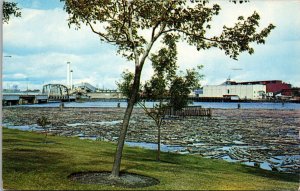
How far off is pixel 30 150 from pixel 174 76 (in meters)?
6.32

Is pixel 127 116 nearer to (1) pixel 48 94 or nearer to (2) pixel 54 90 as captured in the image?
(2) pixel 54 90

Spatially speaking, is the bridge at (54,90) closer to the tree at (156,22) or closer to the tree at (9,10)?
the tree at (9,10)

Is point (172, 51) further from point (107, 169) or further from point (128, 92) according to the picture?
point (107, 169)

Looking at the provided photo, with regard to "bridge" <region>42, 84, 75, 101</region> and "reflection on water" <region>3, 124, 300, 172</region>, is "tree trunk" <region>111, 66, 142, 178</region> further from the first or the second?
"bridge" <region>42, 84, 75, 101</region>

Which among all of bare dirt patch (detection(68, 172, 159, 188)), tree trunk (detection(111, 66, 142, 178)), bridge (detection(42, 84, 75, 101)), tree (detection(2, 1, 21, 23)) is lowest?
bare dirt patch (detection(68, 172, 159, 188))

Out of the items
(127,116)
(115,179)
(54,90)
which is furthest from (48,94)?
(127,116)

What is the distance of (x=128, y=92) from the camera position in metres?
16.9

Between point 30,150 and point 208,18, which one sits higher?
point 208,18

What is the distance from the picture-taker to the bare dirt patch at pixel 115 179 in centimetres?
1050

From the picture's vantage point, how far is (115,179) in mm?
10914

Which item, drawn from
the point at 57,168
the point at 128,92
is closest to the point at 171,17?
the point at 57,168

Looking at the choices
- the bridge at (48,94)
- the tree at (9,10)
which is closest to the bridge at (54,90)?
the bridge at (48,94)

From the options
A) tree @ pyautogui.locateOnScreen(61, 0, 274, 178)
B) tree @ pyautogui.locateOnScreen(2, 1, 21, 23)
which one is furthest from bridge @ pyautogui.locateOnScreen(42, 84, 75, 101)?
tree @ pyautogui.locateOnScreen(61, 0, 274, 178)

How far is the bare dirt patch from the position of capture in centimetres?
1050
